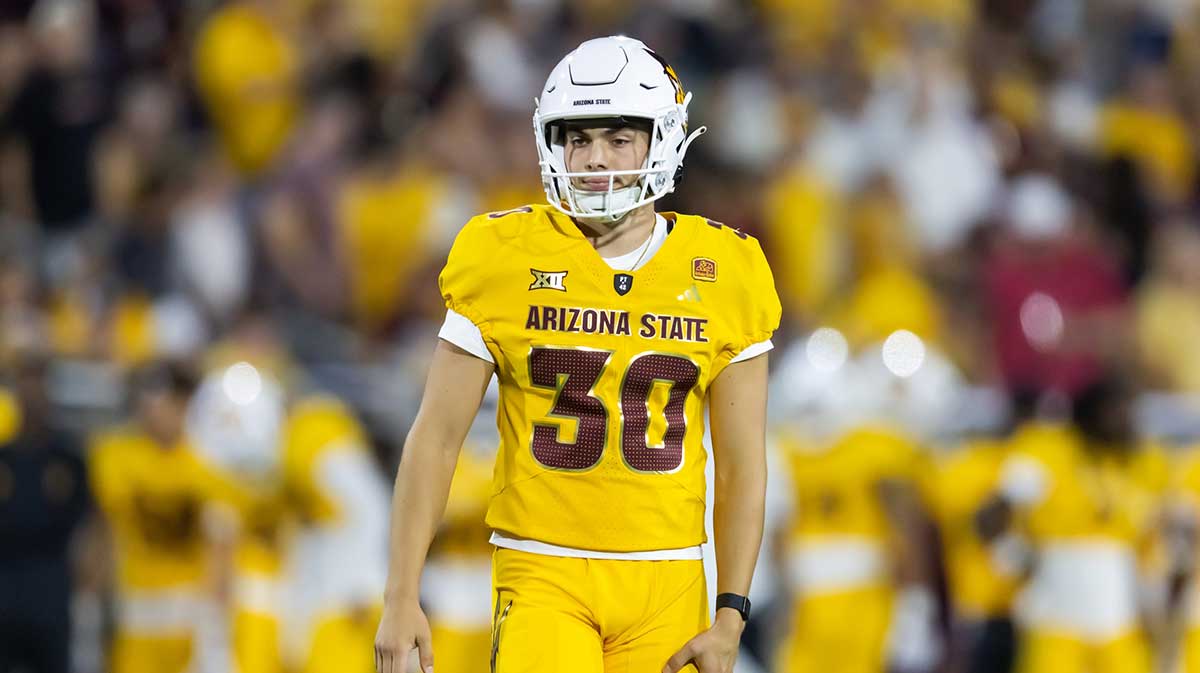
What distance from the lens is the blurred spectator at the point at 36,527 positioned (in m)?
7.93

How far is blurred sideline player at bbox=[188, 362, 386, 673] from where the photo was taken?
24.1 ft

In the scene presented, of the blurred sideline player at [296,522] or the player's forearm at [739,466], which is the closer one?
the player's forearm at [739,466]

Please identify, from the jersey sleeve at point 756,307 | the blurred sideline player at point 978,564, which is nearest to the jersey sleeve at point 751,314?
the jersey sleeve at point 756,307

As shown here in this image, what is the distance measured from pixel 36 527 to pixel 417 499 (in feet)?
15.2

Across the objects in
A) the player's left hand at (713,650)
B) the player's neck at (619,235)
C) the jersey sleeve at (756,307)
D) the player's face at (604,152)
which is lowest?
the player's left hand at (713,650)

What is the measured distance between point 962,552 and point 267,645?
2.73 m

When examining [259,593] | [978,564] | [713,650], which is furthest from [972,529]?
[713,650]

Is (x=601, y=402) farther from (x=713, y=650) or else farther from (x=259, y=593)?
(x=259, y=593)

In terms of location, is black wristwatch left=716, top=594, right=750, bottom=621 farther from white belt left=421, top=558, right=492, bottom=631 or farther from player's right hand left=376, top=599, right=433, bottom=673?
white belt left=421, top=558, right=492, bottom=631

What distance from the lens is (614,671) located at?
12.5 ft

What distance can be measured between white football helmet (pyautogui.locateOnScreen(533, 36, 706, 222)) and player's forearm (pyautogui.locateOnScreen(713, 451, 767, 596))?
A: 57 centimetres

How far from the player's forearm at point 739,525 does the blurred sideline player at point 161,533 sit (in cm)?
424

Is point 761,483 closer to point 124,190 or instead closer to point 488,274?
point 488,274

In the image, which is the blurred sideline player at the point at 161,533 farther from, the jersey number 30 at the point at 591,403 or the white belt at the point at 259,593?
the jersey number 30 at the point at 591,403
